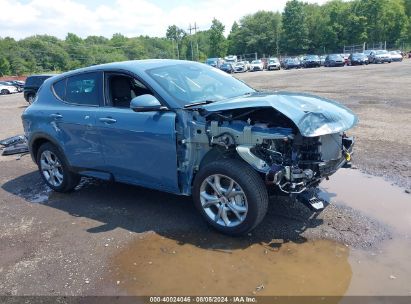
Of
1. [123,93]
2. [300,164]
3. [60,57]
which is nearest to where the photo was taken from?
[300,164]

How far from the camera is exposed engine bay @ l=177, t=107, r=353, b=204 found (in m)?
3.99

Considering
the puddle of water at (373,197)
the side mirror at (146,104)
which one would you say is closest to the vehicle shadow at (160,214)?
the puddle of water at (373,197)

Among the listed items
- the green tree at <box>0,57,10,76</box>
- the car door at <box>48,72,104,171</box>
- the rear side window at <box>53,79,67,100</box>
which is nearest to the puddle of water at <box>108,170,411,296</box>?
the car door at <box>48,72,104,171</box>

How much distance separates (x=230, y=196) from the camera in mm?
4227

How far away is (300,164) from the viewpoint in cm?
407

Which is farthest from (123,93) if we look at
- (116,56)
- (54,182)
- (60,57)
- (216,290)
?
(116,56)

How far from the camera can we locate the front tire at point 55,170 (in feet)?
19.4

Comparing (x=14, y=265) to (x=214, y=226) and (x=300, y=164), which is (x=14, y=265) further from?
(x=300, y=164)

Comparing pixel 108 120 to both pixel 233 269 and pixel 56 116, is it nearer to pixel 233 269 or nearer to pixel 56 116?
pixel 56 116

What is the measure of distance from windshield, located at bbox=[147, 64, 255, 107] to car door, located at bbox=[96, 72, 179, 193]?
0.96 feet

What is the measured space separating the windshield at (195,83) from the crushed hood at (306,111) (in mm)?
413

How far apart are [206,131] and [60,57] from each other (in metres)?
113

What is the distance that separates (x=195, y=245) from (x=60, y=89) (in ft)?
10.6

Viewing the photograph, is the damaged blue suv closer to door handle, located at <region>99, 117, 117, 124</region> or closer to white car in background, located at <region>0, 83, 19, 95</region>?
door handle, located at <region>99, 117, 117, 124</region>
